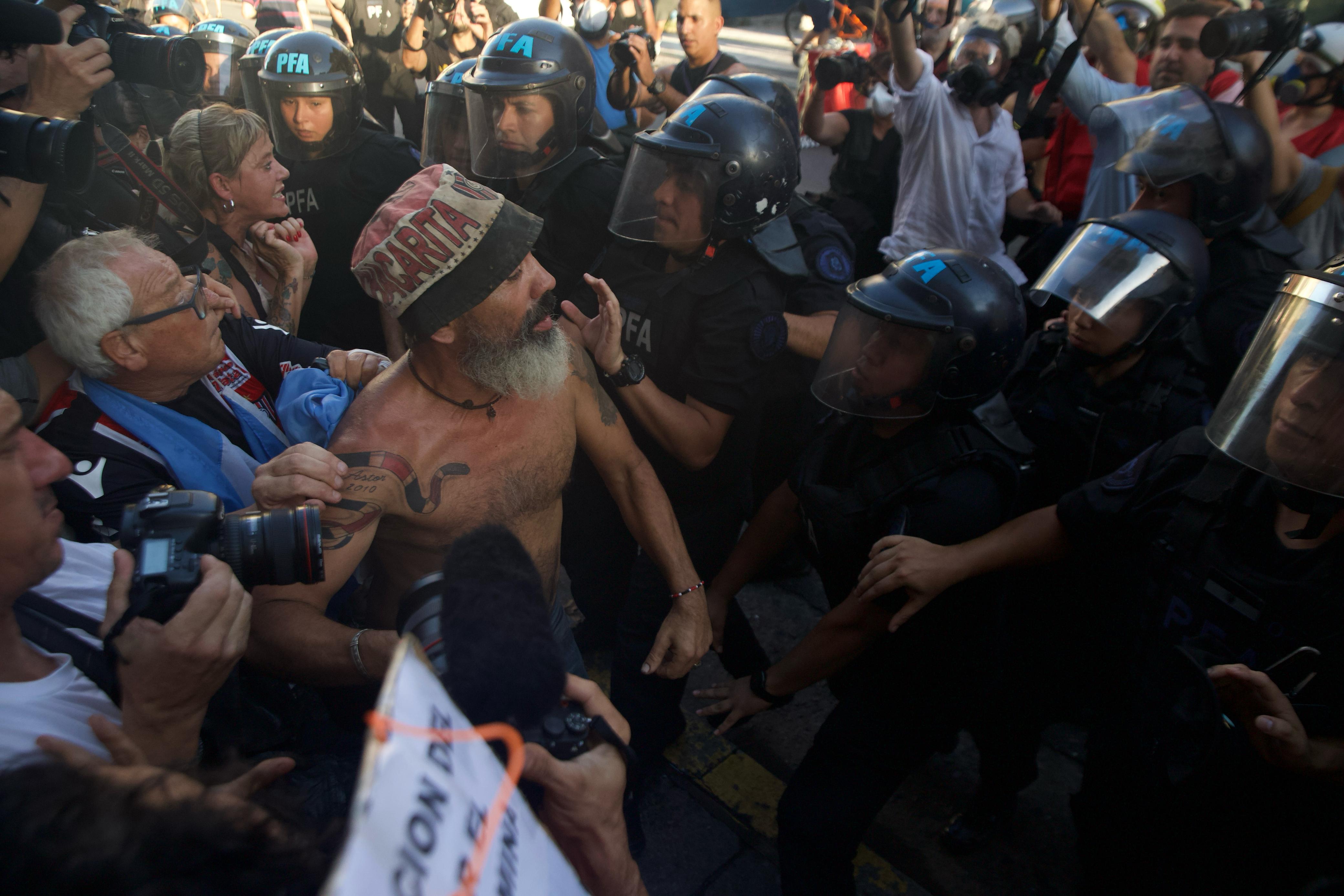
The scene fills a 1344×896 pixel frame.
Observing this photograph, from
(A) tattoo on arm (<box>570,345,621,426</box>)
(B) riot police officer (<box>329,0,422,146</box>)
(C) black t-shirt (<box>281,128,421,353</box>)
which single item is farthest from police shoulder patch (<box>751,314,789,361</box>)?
(B) riot police officer (<box>329,0,422,146</box>)

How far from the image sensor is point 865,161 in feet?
17.8

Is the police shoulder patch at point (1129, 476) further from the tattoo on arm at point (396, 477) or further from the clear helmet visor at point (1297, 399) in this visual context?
the tattoo on arm at point (396, 477)

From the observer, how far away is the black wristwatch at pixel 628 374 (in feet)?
9.20

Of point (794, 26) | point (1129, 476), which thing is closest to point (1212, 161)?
point (1129, 476)

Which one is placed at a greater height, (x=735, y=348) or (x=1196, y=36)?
(x=1196, y=36)

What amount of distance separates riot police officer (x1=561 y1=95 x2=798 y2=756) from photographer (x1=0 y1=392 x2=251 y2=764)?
1.66 m

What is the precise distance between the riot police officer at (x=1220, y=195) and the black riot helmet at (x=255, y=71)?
469 cm

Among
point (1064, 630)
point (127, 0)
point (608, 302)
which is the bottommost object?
point (1064, 630)

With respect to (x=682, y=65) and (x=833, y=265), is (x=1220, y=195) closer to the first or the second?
(x=833, y=265)

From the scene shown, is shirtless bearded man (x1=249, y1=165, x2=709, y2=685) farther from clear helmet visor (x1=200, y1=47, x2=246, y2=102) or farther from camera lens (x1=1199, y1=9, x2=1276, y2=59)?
clear helmet visor (x1=200, y1=47, x2=246, y2=102)

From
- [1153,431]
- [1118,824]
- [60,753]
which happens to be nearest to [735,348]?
[1153,431]

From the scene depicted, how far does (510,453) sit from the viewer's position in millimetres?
2340

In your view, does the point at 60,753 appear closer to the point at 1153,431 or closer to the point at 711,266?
the point at 711,266

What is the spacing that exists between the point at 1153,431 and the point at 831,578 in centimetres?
132
